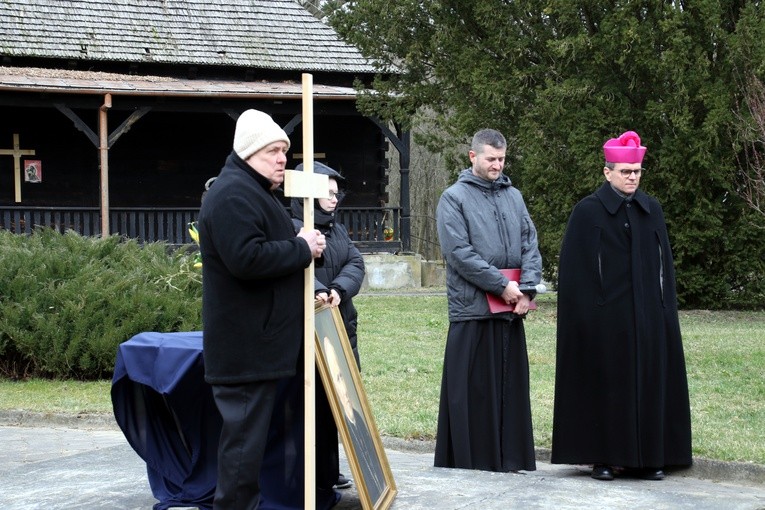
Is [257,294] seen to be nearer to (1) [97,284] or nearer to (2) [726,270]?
(1) [97,284]

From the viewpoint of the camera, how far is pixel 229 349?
510 centimetres

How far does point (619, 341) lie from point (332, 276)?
175 cm

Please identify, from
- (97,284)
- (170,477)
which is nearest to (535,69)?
(97,284)

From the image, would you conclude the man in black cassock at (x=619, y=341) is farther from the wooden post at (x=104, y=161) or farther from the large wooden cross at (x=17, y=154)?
the large wooden cross at (x=17, y=154)

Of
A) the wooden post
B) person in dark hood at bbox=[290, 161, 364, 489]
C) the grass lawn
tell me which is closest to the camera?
person in dark hood at bbox=[290, 161, 364, 489]

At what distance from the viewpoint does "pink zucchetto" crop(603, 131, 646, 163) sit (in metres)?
6.95

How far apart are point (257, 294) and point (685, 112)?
13.8 metres

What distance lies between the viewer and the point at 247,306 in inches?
201

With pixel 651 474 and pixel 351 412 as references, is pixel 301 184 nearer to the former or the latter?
pixel 351 412

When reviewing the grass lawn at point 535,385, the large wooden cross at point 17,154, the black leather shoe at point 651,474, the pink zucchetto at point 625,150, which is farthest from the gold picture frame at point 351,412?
the large wooden cross at point 17,154

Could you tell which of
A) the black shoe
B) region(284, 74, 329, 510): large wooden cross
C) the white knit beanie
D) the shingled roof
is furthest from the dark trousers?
the shingled roof

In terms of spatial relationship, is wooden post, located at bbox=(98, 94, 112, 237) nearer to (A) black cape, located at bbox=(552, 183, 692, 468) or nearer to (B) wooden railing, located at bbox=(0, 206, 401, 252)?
(B) wooden railing, located at bbox=(0, 206, 401, 252)

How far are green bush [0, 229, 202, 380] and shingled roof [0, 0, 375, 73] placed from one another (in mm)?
13873

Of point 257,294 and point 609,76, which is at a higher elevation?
point 609,76
